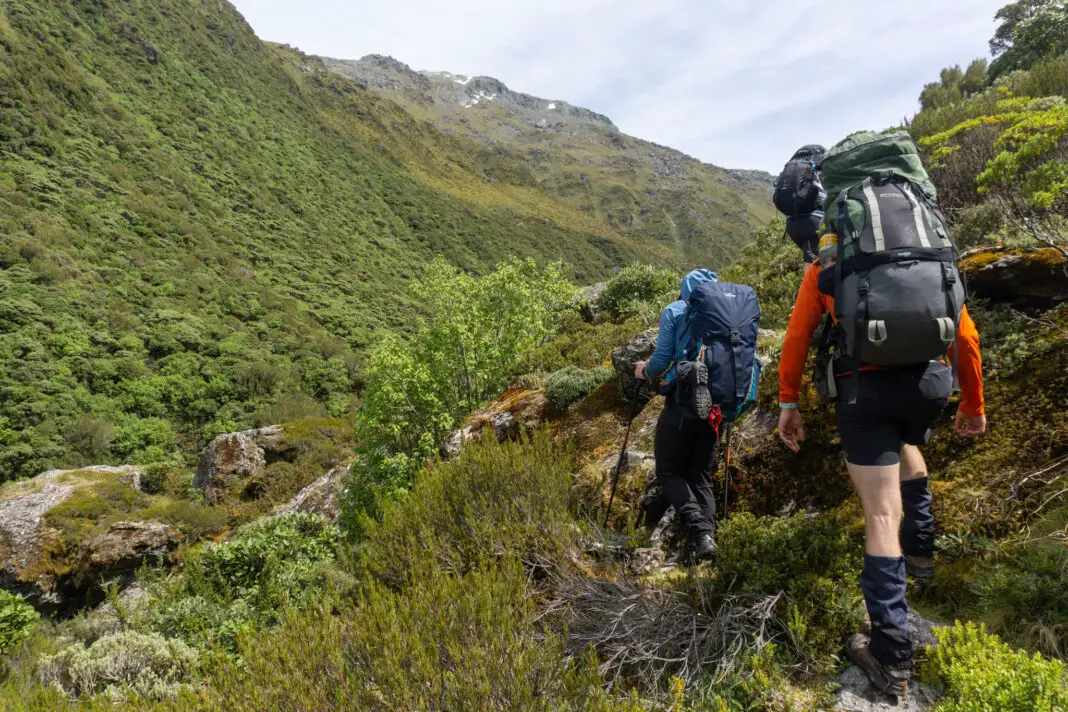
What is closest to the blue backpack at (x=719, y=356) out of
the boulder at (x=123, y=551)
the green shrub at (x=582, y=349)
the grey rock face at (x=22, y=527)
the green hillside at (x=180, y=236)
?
the green shrub at (x=582, y=349)

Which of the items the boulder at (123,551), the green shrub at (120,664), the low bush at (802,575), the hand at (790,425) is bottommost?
the boulder at (123,551)

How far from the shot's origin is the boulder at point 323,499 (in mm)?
10562

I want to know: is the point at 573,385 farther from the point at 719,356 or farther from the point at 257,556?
the point at 257,556

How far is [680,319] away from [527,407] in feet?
13.8

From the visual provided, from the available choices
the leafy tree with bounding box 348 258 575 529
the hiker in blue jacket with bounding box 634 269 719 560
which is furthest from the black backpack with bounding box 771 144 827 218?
the leafy tree with bounding box 348 258 575 529

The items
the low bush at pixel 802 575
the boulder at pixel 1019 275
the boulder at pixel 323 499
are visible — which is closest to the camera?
the low bush at pixel 802 575

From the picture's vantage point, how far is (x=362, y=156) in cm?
8531

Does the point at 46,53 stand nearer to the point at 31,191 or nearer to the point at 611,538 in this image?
the point at 31,191

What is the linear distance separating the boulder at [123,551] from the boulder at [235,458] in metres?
2.99

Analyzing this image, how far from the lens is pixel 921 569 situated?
2.40 meters

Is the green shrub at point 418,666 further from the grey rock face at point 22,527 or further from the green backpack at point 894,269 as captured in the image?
Result: the grey rock face at point 22,527

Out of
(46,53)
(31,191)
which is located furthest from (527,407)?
(46,53)

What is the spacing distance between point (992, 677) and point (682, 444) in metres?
1.84

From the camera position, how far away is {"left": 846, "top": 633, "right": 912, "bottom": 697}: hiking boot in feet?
5.93
